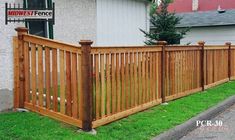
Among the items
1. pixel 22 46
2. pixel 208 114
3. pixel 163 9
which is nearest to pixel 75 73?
pixel 22 46

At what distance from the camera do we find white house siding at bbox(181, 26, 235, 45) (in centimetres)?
2442

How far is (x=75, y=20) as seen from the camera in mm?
11023

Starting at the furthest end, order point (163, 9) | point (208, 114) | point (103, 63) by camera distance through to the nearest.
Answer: point (163, 9) < point (208, 114) < point (103, 63)

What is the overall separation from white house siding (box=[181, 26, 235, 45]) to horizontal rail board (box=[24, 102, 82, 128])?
18729 millimetres

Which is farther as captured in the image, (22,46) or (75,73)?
(22,46)

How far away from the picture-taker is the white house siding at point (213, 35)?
24.4 metres

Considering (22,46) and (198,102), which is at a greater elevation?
(22,46)

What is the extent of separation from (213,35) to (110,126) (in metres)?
19.5

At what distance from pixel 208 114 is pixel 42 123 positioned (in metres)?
3.71

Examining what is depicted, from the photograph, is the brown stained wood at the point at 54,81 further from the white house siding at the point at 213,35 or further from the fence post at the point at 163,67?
the white house siding at the point at 213,35

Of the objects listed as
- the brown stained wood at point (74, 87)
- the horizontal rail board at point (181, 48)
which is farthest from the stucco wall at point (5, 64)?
the horizontal rail board at point (181, 48)

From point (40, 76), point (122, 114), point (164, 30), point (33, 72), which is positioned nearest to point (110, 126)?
point (122, 114)

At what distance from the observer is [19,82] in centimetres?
722

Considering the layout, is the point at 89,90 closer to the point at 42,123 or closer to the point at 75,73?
the point at 75,73
